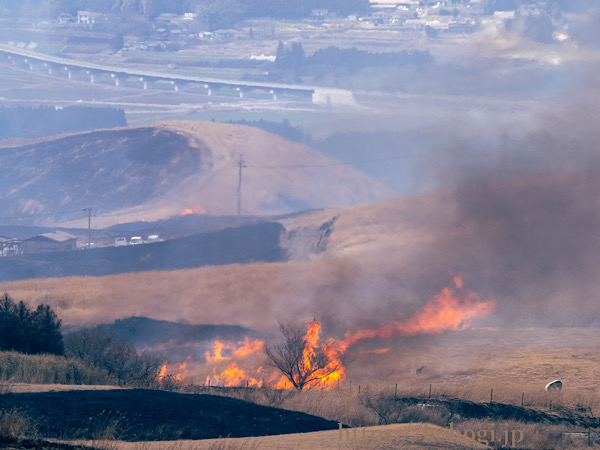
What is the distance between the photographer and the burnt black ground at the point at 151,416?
2761 cm

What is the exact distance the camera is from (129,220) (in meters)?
138

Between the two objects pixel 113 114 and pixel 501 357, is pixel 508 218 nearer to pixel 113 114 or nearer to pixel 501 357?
pixel 501 357

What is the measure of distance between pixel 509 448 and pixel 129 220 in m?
113

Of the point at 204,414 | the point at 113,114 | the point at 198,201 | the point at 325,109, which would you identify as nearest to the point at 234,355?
the point at 204,414

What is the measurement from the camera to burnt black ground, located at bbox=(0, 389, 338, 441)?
1087 inches

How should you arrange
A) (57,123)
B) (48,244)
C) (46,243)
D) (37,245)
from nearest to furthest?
1. (48,244)
2. (46,243)
3. (37,245)
4. (57,123)

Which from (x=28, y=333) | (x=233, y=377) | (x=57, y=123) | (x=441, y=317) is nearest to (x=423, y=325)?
(x=441, y=317)

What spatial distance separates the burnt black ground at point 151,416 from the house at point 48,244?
8398 cm

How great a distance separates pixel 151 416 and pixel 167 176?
412 ft

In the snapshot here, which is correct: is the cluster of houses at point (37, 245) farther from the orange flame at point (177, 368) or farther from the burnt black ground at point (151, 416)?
the burnt black ground at point (151, 416)

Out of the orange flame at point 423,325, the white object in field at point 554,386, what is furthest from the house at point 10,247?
the white object in field at point 554,386

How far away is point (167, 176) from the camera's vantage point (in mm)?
153625

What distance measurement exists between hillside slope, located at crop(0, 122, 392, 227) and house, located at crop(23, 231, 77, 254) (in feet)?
69.9

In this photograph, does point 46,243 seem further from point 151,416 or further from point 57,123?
point 151,416
